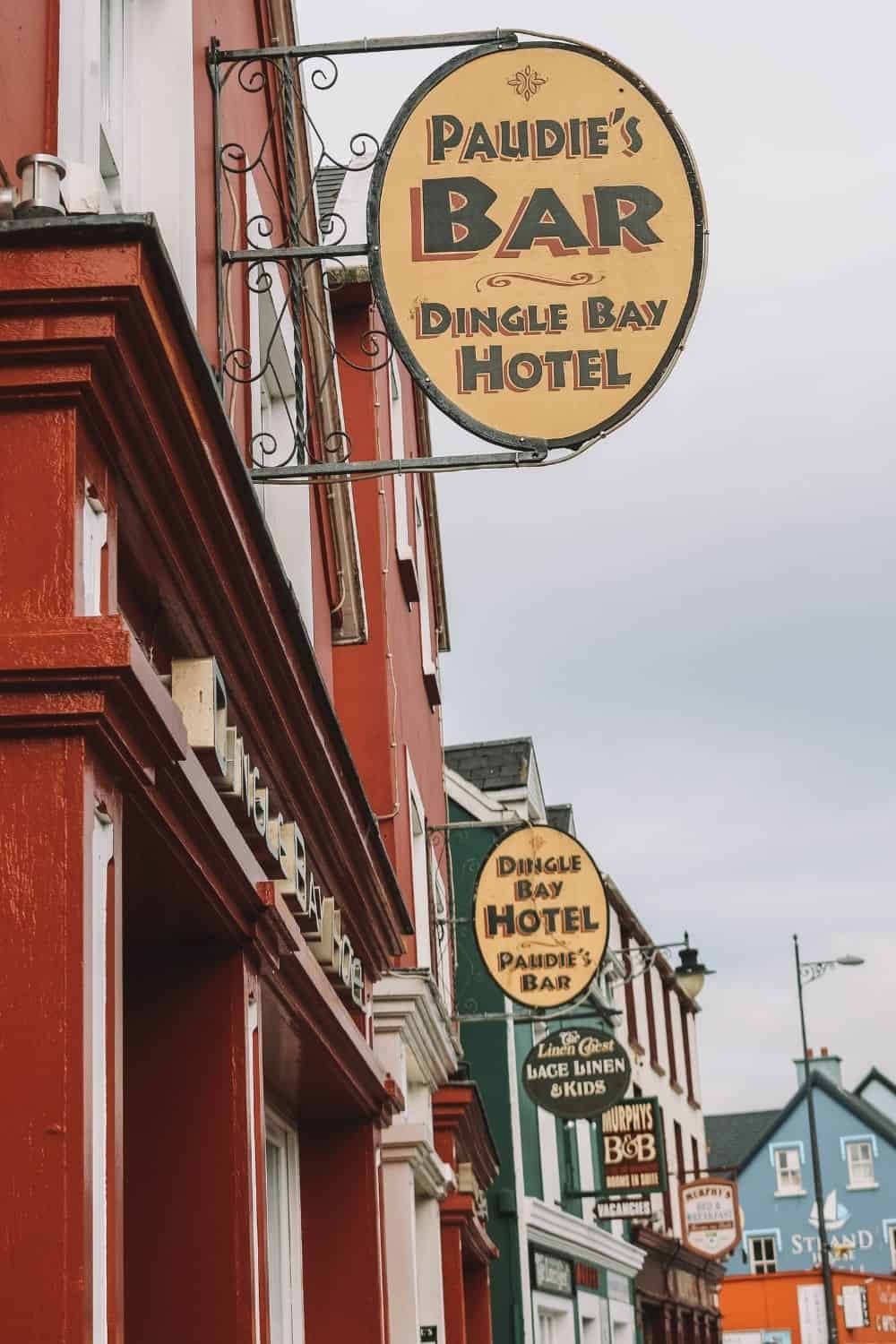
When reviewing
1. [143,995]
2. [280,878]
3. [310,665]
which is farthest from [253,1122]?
[310,665]

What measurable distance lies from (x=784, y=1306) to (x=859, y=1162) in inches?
659

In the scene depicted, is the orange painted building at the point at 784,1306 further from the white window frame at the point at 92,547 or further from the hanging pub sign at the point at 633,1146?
the white window frame at the point at 92,547

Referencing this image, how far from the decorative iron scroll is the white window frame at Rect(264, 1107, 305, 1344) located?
3090 millimetres

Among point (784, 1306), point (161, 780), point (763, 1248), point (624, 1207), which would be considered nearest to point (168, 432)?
point (161, 780)

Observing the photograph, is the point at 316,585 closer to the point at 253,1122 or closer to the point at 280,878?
the point at 280,878

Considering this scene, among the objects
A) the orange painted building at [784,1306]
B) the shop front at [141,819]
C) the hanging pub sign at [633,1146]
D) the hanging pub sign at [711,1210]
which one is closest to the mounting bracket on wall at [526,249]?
the shop front at [141,819]

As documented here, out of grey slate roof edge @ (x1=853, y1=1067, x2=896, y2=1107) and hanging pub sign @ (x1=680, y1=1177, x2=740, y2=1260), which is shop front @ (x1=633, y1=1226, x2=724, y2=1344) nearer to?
hanging pub sign @ (x1=680, y1=1177, x2=740, y2=1260)

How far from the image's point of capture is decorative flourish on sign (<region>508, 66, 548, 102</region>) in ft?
21.1

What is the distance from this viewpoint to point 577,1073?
19125 millimetres

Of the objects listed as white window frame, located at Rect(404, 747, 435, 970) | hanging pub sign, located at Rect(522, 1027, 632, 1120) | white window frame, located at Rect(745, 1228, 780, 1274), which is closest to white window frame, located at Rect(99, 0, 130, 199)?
white window frame, located at Rect(404, 747, 435, 970)

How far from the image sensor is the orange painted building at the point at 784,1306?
4334cm

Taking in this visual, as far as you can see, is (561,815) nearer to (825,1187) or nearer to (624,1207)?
(624,1207)

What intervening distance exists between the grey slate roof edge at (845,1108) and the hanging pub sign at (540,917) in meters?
45.2

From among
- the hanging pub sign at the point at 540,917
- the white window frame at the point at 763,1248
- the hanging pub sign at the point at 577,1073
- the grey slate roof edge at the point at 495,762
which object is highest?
the grey slate roof edge at the point at 495,762
